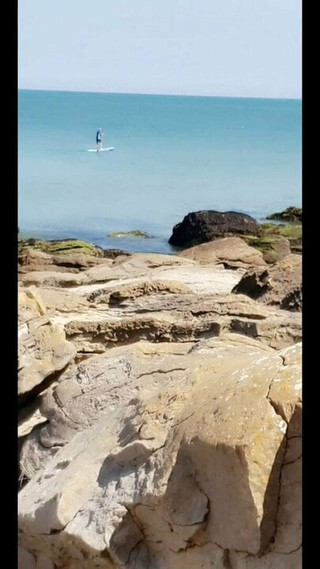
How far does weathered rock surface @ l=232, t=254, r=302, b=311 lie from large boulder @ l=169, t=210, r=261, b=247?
10.9 m

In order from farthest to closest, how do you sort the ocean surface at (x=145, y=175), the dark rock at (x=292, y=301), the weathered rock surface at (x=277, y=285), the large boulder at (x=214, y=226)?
1. the ocean surface at (x=145, y=175)
2. the large boulder at (x=214, y=226)
3. the weathered rock surface at (x=277, y=285)
4. the dark rock at (x=292, y=301)

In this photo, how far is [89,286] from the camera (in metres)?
8.45

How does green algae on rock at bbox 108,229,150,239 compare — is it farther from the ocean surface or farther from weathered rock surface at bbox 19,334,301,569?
weathered rock surface at bbox 19,334,301,569

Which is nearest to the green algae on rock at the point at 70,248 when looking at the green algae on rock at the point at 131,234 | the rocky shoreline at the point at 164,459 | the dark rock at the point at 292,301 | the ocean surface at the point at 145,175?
→ the ocean surface at the point at 145,175

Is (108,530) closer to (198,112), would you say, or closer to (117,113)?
(117,113)

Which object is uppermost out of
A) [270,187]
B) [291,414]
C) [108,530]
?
[270,187]

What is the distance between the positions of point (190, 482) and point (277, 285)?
355 centimetres

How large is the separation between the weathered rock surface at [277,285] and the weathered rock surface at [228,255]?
382 centimetres

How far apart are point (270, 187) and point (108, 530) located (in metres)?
34.5

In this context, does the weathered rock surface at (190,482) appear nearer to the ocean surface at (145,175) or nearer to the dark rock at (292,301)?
the dark rock at (292,301)

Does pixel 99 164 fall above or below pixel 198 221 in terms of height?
above

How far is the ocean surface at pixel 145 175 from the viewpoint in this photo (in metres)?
28.3

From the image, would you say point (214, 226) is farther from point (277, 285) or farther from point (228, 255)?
point (277, 285)
